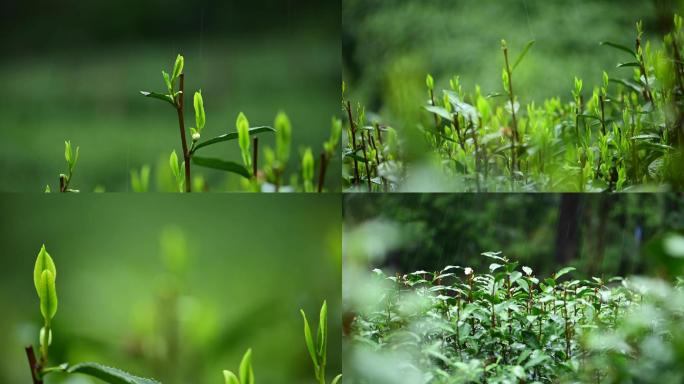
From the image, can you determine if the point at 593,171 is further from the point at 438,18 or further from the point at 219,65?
the point at 219,65

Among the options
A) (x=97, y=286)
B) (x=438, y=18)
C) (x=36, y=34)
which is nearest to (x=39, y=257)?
(x=97, y=286)

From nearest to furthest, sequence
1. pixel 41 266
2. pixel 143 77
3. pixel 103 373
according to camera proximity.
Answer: pixel 103 373 < pixel 41 266 < pixel 143 77

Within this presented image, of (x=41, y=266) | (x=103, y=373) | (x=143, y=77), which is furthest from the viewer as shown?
(x=143, y=77)

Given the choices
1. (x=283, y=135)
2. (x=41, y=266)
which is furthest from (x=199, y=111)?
(x=41, y=266)

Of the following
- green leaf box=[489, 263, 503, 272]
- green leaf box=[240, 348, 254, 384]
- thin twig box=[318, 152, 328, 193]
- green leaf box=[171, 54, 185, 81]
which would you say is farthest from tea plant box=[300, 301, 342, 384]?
green leaf box=[171, 54, 185, 81]

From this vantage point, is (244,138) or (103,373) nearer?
(103,373)

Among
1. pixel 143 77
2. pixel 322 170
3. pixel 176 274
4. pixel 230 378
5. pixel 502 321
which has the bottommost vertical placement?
pixel 230 378

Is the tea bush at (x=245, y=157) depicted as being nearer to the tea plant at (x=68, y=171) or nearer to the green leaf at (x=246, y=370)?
the tea plant at (x=68, y=171)

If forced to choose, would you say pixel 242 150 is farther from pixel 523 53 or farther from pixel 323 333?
pixel 523 53
